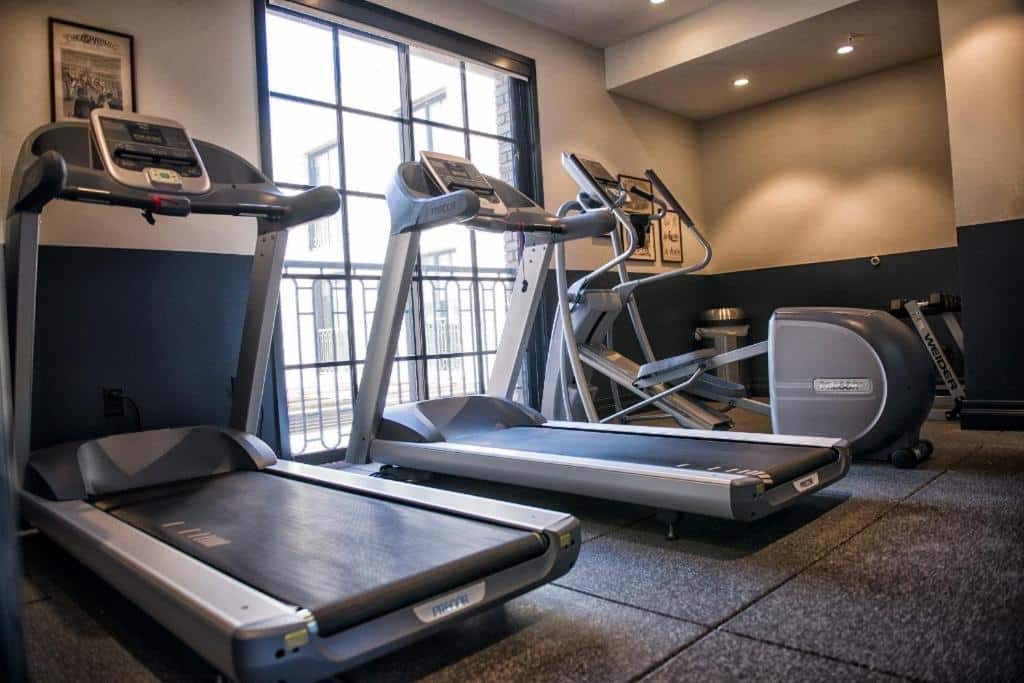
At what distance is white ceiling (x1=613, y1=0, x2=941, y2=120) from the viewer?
184 inches

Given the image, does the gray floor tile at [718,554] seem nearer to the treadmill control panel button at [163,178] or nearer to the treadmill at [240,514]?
the treadmill at [240,514]

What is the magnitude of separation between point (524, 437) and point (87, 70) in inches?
104

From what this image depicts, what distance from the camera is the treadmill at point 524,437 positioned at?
2277mm

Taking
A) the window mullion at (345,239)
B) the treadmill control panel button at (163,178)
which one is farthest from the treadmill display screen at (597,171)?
the treadmill control panel button at (163,178)

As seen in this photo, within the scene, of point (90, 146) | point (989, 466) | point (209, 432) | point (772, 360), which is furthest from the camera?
point (772, 360)

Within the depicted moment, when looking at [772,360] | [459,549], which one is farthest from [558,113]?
[459,549]

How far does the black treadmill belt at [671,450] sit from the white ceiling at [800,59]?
Result: 134 inches

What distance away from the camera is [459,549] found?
5.32ft

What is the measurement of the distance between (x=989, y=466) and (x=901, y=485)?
590 mm

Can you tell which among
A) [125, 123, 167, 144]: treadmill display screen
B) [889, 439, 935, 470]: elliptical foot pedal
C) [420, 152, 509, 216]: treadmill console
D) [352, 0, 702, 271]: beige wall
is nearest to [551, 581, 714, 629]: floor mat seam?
[420, 152, 509, 216]: treadmill console

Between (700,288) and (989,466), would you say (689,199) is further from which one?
(989,466)

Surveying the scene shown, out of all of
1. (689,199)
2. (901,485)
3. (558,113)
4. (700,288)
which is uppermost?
(558,113)

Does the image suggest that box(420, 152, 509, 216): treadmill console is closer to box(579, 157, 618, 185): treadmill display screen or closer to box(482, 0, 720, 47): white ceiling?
box(579, 157, 618, 185): treadmill display screen

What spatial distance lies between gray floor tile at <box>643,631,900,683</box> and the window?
9.04 ft
